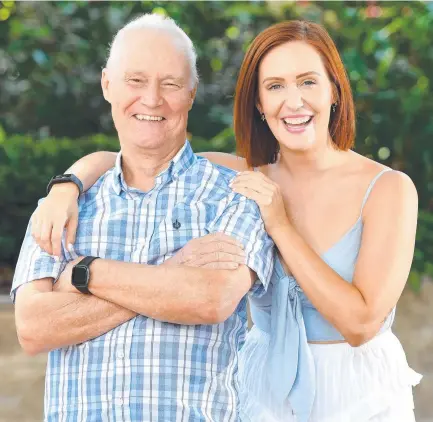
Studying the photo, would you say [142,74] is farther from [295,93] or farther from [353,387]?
[353,387]

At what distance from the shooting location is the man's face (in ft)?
8.89

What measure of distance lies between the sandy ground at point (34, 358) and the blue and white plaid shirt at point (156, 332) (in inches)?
74.4

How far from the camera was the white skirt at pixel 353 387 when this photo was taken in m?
2.79

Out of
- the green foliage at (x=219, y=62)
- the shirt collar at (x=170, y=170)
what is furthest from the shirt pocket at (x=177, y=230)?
the green foliage at (x=219, y=62)

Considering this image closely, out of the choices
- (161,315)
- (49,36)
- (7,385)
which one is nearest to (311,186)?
(161,315)

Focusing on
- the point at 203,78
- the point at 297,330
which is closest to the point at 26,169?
the point at 203,78

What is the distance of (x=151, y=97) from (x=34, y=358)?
7.41 feet

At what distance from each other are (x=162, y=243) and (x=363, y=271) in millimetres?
576

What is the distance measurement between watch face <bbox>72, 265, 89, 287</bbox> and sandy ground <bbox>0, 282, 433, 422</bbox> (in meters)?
2.08

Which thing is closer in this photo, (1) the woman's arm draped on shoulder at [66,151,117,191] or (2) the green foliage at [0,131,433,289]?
(1) the woman's arm draped on shoulder at [66,151,117,191]

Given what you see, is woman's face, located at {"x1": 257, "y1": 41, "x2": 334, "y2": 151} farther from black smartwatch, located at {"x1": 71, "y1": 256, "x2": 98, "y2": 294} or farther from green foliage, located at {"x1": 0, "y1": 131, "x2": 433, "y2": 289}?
green foliage, located at {"x1": 0, "y1": 131, "x2": 433, "y2": 289}

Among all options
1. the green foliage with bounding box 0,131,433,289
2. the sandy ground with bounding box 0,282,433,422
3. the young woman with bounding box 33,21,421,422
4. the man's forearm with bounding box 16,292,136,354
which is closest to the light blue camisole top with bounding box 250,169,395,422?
the young woman with bounding box 33,21,421,422

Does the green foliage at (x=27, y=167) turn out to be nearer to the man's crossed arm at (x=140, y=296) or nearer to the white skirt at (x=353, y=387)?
the white skirt at (x=353, y=387)

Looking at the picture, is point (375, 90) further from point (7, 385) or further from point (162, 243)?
point (162, 243)
